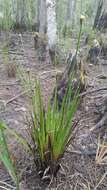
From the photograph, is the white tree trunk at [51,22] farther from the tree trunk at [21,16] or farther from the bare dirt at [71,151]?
the tree trunk at [21,16]

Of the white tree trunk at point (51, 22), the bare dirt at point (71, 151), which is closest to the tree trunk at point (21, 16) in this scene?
the white tree trunk at point (51, 22)

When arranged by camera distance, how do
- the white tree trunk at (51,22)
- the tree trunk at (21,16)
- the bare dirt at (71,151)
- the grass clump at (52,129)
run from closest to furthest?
the grass clump at (52,129)
the bare dirt at (71,151)
the white tree trunk at (51,22)
the tree trunk at (21,16)

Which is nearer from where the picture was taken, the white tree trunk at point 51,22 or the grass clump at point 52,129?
the grass clump at point 52,129

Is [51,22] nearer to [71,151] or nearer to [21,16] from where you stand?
[71,151]

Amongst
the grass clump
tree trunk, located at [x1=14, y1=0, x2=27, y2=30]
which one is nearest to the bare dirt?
the grass clump

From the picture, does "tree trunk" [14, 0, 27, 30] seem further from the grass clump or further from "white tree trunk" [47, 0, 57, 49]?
the grass clump

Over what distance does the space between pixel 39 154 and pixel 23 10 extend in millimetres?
6382

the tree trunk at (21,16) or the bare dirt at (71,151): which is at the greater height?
the tree trunk at (21,16)

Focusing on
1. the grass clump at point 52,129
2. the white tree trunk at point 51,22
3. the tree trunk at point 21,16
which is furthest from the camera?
the tree trunk at point 21,16

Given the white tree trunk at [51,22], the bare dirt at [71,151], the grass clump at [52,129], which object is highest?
the white tree trunk at [51,22]

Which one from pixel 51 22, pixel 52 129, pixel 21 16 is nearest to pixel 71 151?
pixel 52 129

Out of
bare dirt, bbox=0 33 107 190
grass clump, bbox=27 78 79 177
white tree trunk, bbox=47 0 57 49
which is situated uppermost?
white tree trunk, bbox=47 0 57 49

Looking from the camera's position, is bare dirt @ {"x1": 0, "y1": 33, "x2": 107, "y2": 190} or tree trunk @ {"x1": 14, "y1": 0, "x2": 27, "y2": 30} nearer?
bare dirt @ {"x1": 0, "y1": 33, "x2": 107, "y2": 190}

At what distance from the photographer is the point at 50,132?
147 centimetres
